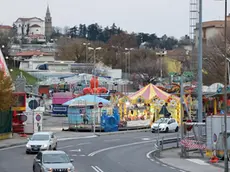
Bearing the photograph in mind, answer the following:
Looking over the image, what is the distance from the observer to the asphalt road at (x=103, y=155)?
33719mm

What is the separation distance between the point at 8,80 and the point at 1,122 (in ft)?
11.4

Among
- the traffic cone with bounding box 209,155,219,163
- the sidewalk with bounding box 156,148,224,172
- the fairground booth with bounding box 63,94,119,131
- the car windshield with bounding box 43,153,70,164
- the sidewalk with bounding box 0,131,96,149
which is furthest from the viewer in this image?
the fairground booth with bounding box 63,94,119,131

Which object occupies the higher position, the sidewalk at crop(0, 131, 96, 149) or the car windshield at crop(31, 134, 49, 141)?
the car windshield at crop(31, 134, 49, 141)

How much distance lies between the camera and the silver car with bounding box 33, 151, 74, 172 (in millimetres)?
27609

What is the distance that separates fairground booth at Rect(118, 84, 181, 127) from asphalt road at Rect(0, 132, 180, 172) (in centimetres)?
950

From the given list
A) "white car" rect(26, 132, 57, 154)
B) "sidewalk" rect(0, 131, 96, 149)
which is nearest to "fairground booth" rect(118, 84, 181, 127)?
"sidewalk" rect(0, 131, 96, 149)

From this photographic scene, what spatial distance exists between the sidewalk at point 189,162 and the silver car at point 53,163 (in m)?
7.69

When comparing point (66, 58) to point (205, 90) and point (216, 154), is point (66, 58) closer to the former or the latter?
point (205, 90)

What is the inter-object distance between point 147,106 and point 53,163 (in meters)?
45.3

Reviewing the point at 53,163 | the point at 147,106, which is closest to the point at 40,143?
the point at 53,163

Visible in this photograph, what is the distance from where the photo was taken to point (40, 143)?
40.7m

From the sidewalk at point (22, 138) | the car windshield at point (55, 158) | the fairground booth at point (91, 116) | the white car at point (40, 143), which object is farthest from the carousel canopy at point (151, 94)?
the car windshield at point (55, 158)

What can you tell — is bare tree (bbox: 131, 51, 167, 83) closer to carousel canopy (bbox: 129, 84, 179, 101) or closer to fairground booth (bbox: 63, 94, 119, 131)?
carousel canopy (bbox: 129, 84, 179, 101)

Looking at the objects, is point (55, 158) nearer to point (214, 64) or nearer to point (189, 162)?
point (189, 162)
